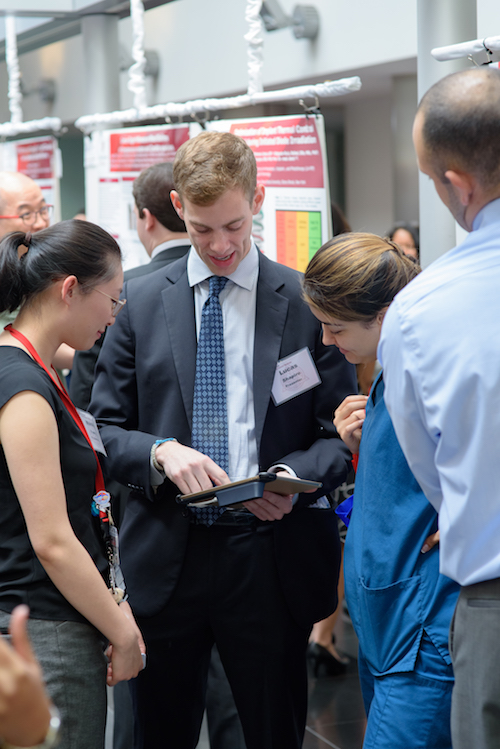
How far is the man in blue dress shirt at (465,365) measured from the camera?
1.19 meters

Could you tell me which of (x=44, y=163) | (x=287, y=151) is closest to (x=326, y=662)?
(x=287, y=151)

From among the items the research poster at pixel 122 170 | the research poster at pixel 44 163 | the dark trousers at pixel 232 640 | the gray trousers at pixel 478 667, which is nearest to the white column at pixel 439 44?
the dark trousers at pixel 232 640

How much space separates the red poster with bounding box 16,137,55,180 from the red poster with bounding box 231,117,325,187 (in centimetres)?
195

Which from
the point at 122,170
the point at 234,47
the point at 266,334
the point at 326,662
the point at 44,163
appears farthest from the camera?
the point at 234,47

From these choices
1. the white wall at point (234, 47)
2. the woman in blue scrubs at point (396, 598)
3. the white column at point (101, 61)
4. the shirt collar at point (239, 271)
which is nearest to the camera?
the woman in blue scrubs at point (396, 598)

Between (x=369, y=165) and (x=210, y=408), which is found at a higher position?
(x=369, y=165)

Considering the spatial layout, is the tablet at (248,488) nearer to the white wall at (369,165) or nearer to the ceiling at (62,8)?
the ceiling at (62,8)

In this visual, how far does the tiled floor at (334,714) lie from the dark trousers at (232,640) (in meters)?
1.08

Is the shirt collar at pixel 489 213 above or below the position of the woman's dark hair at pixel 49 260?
above

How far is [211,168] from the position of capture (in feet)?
6.27

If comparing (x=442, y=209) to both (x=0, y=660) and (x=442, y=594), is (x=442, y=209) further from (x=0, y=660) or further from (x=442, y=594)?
(x=0, y=660)

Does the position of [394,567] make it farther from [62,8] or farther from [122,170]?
[62,8]

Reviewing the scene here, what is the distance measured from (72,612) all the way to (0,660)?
76 cm

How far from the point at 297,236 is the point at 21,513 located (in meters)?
1.75
